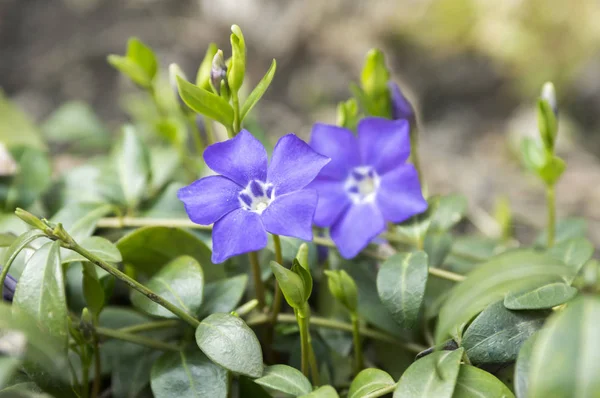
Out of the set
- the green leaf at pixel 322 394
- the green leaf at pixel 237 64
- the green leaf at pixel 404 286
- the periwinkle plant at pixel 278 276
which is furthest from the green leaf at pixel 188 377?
the green leaf at pixel 237 64

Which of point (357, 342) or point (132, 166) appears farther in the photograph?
point (132, 166)

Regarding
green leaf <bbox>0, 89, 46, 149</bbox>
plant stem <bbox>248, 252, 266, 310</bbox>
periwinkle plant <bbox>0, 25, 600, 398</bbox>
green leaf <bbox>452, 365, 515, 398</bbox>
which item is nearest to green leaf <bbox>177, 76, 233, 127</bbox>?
periwinkle plant <bbox>0, 25, 600, 398</bbox>

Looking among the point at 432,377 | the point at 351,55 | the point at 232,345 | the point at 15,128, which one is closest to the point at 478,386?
the point at 432,377

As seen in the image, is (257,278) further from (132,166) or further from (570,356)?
(570,356)

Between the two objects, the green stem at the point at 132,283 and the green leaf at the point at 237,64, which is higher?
the green leaf at the point at 237,64

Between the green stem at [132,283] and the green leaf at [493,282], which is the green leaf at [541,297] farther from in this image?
the green stem at [132,283]
